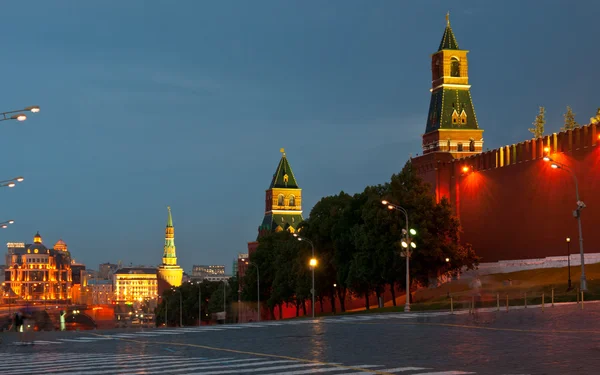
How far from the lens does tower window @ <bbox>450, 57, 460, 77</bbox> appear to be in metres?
96.9

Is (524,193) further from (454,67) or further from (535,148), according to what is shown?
(454,67)

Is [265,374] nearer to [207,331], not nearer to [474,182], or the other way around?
[207,331]

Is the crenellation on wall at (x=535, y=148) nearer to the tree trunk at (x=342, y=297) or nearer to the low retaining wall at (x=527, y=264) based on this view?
the low retaining wall at (x=527, y=264)

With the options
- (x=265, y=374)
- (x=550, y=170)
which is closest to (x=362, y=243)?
(x=550, y=170)

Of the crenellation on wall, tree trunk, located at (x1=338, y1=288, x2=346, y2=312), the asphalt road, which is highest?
the crenellation on wall

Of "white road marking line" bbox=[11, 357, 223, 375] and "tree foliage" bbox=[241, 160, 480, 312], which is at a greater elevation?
"tree foliage" bbox=[241, 160, 480, 312]

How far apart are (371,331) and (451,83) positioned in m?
70.9

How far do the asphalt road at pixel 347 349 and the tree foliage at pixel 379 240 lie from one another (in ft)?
100

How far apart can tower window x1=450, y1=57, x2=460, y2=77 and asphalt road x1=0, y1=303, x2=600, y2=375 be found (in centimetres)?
6584

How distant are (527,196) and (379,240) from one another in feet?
43.7

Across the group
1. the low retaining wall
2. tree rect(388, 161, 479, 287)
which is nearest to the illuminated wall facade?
the low retaining wall

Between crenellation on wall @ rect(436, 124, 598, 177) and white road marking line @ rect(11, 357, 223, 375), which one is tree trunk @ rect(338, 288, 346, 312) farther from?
white road marking line @ rect(11, 357, 223, 375)

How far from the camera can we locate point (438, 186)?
275 feet

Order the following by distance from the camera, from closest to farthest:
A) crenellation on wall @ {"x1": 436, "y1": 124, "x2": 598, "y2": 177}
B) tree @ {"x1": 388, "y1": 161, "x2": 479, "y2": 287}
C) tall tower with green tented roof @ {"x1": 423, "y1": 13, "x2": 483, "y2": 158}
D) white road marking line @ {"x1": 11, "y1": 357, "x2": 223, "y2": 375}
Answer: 1. white road marking line @ {"x1": 11, "y1": 357, "x2": 223, "y2": 375}
2. crenellation on wall @ {"x1": 436, "y1": 124, "x2": 598, "y2": 177}
3. tree @ {"x1": 388, "y1": 161, "x2": 479, "y2": 287}
4. tall tower with green tented roof @ {"x1": 423, "y1": 13, "x2": 483, "y2": 158}
